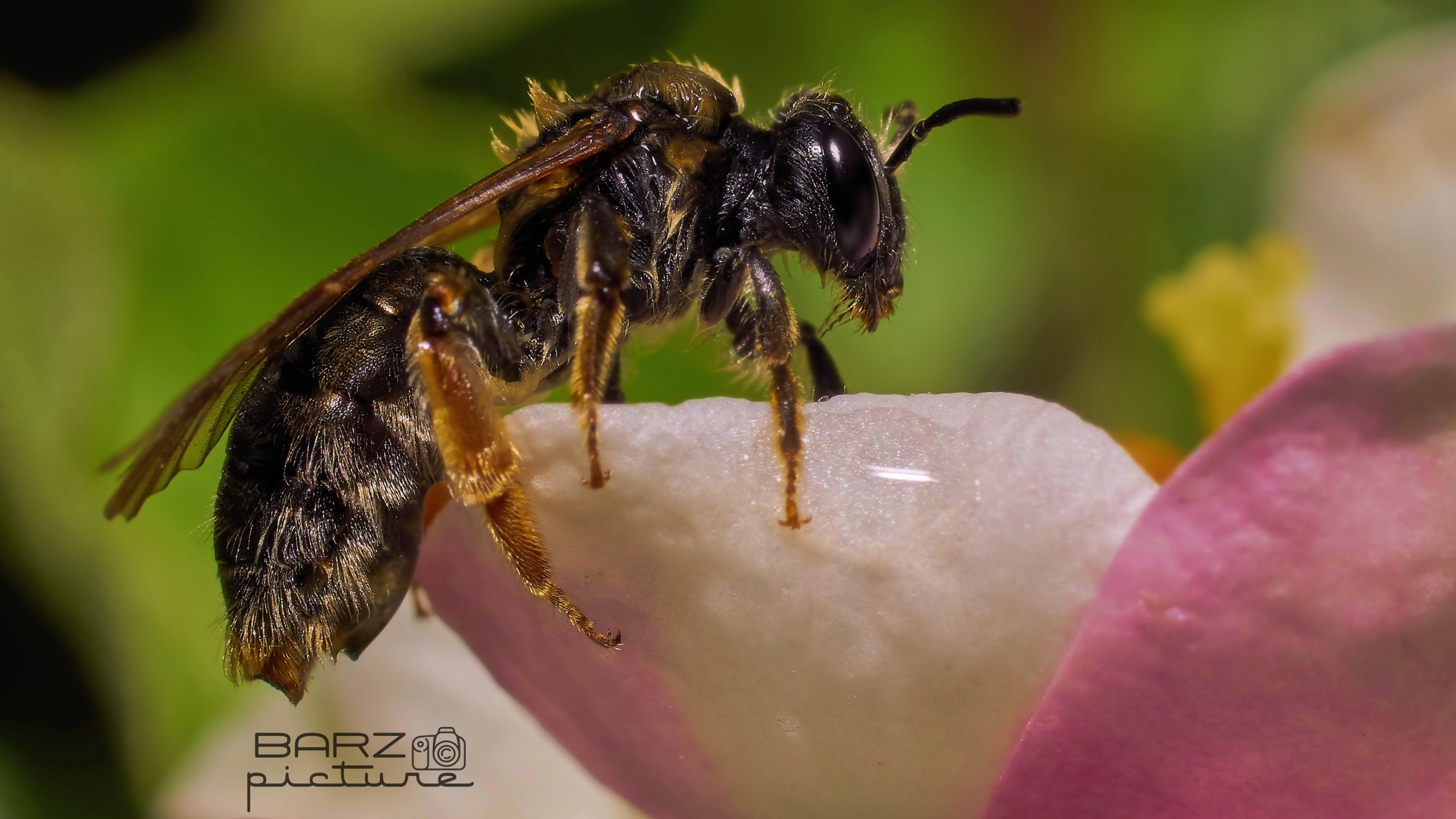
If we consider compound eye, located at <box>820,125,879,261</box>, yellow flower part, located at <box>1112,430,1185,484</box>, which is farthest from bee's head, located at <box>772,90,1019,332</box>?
yellow flower part, located at <box>1112,430,1185,484</box>

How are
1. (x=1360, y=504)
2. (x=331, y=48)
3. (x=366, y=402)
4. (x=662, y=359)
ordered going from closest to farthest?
(x=1360, y=504) → (x=366, y=402) → (x=662, y=359) → (x=331, y=48)

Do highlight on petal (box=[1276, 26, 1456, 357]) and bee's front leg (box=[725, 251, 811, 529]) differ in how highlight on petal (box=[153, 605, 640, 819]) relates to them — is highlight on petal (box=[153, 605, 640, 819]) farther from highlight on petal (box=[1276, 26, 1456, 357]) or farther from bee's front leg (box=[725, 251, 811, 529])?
highlight on petal (box=[1276, 26, 1456, 357])

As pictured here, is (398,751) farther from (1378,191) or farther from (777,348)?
(1378,191)

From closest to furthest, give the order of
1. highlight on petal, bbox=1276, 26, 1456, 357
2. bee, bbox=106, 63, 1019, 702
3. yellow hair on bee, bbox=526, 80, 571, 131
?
bee, bbox=106, 63, 1019, 702, yellow hair on bee, bbox=526, 80, 571, 131, highlight on petal, bbox=1276, 26, 1456, 357

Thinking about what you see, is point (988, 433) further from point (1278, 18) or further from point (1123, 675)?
point (1278, 18)

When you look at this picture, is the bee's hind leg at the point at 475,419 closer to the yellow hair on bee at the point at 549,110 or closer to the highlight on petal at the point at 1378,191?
the yellow hair on bee at the point at 549,110

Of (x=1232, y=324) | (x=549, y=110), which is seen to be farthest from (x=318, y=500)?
(x=1232, y=324)

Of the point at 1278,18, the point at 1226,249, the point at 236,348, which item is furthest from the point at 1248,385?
the point at 236,348

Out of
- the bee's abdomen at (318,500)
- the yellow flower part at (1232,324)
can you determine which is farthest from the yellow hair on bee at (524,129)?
the yellow flower part at (1232,324)
